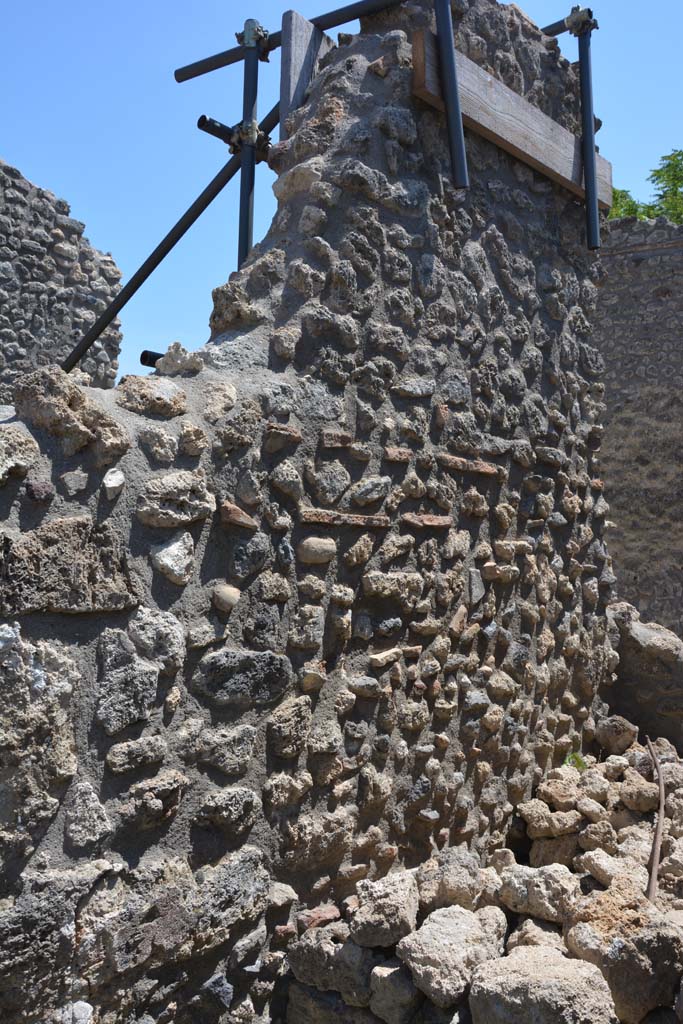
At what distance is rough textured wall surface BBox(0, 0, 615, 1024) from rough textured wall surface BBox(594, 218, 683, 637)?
18.6ft

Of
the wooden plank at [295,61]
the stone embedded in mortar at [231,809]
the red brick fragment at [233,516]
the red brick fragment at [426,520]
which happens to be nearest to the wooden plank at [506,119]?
the wooden plank at [295,61]

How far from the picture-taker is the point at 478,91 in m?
3.61

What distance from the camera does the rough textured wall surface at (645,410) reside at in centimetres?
961

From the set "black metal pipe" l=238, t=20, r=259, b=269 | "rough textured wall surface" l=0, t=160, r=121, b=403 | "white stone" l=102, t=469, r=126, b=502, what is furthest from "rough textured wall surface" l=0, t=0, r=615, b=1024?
"rough textured wall surface" l=0, t=160, r=121, b=403

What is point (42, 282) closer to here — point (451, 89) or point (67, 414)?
point (451, 89)

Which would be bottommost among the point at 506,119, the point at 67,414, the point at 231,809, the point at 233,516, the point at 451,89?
the point at 231,809

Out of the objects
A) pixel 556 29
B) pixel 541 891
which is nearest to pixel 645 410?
pixel 556 29

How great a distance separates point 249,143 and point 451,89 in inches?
45.8

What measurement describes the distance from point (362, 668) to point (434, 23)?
2471 mm

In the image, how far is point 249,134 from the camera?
413 cm

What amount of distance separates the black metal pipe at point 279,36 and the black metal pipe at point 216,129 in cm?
39

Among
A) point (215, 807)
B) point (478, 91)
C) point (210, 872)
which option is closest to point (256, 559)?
point (215, 807)

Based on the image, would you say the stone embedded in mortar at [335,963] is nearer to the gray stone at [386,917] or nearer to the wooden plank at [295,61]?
the gray stone at [386,917]

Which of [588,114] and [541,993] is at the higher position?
[588,114]
